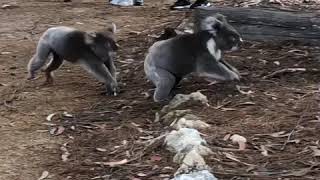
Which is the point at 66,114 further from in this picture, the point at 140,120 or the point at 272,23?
the point at 272,23

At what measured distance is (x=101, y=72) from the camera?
7.42 meters

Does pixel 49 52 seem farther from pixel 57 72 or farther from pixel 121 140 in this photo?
pixel 121 140

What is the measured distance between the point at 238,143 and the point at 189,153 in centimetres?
58

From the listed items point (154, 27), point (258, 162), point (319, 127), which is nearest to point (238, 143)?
point (258, 162)

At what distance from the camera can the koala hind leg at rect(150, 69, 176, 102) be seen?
22.3 ft

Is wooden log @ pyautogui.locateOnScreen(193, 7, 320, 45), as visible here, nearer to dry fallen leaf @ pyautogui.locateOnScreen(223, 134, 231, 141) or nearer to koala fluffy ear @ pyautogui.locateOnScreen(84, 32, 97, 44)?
koala fluffy ear @ pyautogui.locateOnScreen(84, 32, 97, 44)

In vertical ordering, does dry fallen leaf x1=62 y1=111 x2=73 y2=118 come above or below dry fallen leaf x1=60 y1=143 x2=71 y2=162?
below

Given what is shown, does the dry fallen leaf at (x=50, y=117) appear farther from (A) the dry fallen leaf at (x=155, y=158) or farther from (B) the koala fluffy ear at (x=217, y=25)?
(B) the koala fluffy ear at (x=217, y=25)

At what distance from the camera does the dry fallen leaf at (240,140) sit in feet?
17.3

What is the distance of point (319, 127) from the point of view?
5.54 metres

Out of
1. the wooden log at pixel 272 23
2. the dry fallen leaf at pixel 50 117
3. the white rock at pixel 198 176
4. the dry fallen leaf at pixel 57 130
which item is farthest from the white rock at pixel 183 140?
the wooden log at pixel 272 23

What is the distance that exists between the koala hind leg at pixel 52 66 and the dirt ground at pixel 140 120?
15cm

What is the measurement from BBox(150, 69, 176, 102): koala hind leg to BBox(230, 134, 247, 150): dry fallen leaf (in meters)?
1.48

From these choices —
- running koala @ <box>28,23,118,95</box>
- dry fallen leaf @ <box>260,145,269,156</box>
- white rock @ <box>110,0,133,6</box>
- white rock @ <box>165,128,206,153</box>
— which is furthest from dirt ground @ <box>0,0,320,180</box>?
white rock @ <box>110,0,133,6</box>
